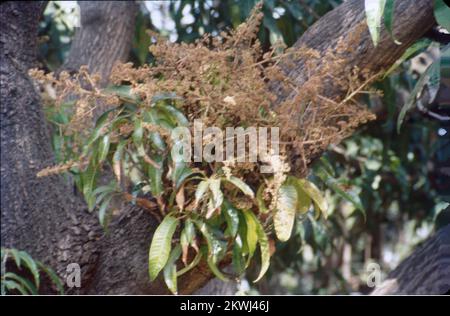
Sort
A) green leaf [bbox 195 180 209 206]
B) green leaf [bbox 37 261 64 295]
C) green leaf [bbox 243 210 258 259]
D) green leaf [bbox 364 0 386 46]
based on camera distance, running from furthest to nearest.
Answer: green leaf [bbox 37 261 64 295] → green leaf [bbox 243 210 258 259] → green leaf [bbox 195 180 209 206] → green leaf [bbox 364 0 386 46]

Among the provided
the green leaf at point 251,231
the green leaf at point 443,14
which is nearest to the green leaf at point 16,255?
the green leaf at point 251,231

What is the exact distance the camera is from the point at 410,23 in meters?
1.67

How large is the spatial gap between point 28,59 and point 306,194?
825 mm

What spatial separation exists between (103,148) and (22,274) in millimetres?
439

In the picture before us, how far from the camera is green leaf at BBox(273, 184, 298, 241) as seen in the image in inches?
58.5

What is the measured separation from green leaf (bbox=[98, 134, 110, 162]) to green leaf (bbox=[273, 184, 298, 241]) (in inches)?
14.2

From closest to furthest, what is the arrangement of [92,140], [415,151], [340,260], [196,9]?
1. [92,140]
2. [196,9]
3. [415,151]
4. [340,260]

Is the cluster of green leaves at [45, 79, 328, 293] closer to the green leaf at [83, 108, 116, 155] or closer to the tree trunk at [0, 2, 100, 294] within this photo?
the green leaf at [83, 108, 116, 155]

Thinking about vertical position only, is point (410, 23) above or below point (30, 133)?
above

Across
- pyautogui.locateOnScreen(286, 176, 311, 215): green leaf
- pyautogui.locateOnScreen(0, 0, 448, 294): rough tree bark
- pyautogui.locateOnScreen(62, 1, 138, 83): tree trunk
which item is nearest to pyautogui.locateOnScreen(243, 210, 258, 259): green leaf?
pyautogui.locateOnScreen(286, 176, 311, 215): green leaf

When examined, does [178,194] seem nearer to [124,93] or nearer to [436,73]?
[124,93]
